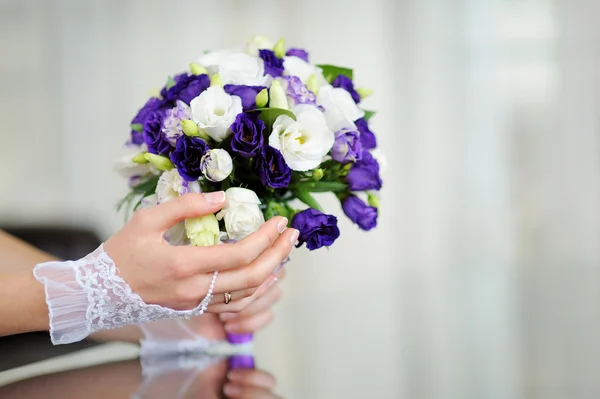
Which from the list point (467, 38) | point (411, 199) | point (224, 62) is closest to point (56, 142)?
point (411, 199)

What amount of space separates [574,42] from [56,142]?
222 centimetres

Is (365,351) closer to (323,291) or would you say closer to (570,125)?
(323,291)

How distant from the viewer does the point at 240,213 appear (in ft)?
2.80

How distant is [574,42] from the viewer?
226 centimetres

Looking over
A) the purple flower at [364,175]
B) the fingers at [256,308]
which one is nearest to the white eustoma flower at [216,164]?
the purple flower at [364,175]

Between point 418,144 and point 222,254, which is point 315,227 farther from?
point 418,144

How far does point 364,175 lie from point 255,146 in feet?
0.73

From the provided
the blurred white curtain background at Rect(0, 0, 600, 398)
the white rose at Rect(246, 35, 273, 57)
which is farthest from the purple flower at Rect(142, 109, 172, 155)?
the blurred white curtain background at Rect(0, 0, 600, 398)

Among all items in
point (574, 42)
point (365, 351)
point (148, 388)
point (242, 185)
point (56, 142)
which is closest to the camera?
point (148, 388)

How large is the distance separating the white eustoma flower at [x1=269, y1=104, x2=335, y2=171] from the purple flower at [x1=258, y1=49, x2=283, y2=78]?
0.29 ft

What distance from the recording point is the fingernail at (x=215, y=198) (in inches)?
31.3

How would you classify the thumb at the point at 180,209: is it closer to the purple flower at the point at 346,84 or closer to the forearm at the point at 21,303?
the forearm at the point at 21,303

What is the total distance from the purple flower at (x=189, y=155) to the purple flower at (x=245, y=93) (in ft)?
0.29

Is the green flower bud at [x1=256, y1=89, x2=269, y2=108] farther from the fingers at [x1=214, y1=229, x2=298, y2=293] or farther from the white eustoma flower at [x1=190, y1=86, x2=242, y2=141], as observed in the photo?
the fingers at [x1=214, y1=229, x2=298, y2=293]
